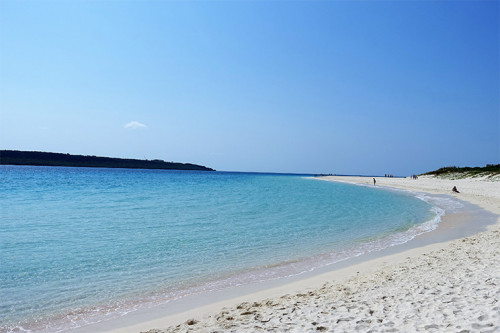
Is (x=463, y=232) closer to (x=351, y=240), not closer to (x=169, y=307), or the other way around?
(x=351, y=240)

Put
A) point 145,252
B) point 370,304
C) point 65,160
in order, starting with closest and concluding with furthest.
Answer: point 370,304 → point 145,252 → point 65,160

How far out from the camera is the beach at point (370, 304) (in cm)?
463

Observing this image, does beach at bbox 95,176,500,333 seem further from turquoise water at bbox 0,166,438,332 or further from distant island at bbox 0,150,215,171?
distant island at bbox 0,150,215,171

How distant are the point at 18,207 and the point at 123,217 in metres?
7.84

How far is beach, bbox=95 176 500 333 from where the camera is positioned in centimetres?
463

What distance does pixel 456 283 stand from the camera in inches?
250

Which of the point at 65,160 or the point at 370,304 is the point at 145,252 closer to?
the point at 370,304

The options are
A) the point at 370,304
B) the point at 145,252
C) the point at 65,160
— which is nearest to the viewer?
the point at 370,304

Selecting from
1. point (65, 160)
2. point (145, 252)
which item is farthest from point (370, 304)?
point (65, 160)

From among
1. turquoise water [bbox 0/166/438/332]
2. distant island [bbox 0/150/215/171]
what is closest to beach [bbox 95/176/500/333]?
turquoise water [bbox 0/166/438/332]

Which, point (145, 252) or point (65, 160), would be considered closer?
point (145, 252)

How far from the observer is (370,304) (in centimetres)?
552

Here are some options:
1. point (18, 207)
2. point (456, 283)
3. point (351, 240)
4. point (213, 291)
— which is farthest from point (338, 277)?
point (18, 207)

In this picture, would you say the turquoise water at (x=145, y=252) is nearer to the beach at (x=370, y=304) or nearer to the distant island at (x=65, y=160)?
the beach at (x=370, y=304)
